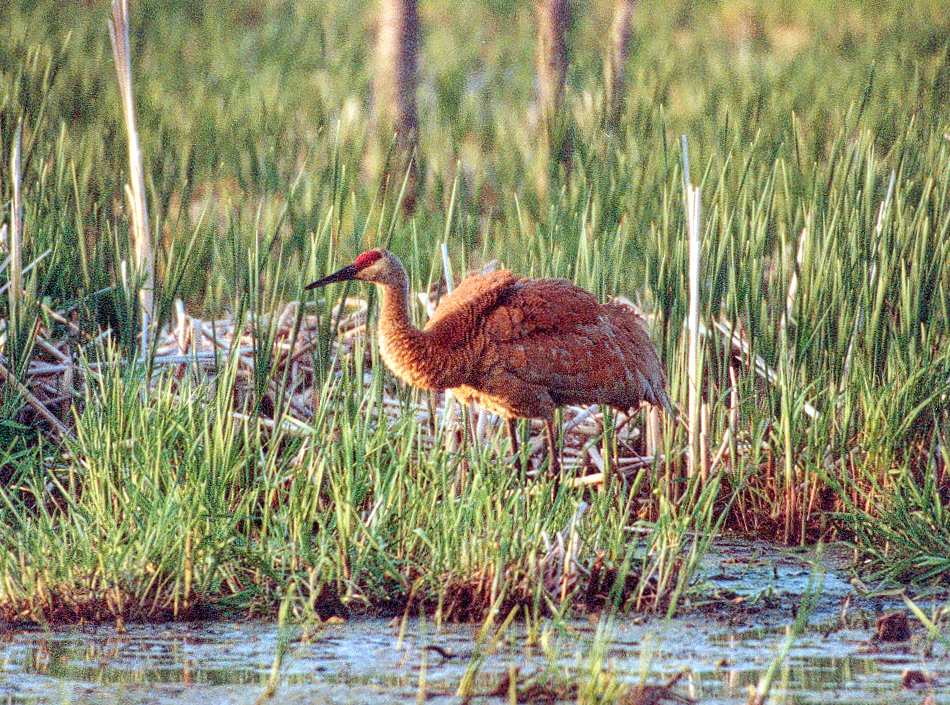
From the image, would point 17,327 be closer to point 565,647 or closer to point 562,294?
point 562,294

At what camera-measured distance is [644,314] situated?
6.71 metres

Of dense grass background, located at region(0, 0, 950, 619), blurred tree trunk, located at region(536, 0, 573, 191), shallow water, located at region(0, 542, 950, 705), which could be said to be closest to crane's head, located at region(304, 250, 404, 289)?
dense grass background, located at region(0, 0, 950, 619)

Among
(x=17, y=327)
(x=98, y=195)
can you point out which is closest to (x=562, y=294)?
(x=17, y=327)

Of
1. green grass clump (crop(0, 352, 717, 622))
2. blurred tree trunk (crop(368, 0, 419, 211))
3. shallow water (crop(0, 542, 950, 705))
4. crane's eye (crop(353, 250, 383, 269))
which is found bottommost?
shallow water (crop(0, 542, 950, 705))

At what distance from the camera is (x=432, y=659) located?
4.04 metres

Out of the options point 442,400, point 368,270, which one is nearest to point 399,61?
point 442,400

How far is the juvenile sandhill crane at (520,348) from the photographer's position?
5.55 m

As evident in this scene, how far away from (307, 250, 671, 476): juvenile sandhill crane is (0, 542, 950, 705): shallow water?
48.4 inches

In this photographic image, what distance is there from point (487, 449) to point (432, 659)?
98 centimetres

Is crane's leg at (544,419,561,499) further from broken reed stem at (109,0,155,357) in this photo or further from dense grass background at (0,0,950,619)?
broken reed stem at (109,0,155,357)


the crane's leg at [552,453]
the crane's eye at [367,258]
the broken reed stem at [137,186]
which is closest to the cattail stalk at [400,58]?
the broken reed stem at [137,186]

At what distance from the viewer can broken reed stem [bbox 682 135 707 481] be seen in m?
5.59

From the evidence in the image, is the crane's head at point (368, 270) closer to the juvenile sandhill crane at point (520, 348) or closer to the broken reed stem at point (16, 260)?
the juvenile sandhill crane at point (520, 348)

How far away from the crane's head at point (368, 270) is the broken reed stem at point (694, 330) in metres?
1.07
